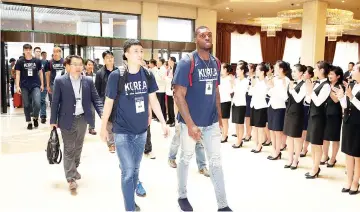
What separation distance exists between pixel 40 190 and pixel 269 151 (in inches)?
139

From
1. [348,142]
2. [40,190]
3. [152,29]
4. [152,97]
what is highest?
[152,29]

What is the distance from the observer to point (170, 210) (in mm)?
3387

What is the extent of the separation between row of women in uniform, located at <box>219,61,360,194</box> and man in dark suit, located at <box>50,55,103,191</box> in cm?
252

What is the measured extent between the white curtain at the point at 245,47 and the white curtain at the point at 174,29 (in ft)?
18.1

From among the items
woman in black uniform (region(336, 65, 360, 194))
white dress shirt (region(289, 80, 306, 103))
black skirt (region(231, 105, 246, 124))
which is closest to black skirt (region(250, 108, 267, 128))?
black skirt (region(231, 105, 246, 124))

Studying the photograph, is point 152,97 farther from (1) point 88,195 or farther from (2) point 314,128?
(2) point 314,128

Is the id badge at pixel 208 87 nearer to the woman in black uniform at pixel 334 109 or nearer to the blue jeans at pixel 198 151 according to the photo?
the blue jeans at pixel 198 151

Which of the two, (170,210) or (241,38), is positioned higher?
(241,38)

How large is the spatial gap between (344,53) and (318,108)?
2209 centimetres

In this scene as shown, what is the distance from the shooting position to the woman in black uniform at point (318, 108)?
14.0ft

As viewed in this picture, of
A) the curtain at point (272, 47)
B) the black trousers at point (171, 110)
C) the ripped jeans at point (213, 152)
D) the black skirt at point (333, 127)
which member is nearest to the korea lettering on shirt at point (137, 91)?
the ripped jeans at point (213, 152)

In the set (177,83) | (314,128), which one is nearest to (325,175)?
(314,128)

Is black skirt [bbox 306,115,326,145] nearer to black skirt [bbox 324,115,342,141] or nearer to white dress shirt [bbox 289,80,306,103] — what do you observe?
black skirt [bbox 324,115,342,141]

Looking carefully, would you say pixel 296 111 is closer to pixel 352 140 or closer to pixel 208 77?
pixel 352 140
